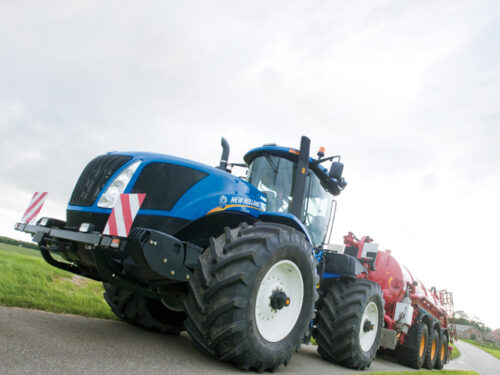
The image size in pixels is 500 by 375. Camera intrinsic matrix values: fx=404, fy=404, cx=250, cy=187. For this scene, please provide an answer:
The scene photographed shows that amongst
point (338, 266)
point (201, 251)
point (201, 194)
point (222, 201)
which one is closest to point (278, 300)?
point (201, 251)

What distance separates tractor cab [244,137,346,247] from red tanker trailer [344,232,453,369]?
261 cm

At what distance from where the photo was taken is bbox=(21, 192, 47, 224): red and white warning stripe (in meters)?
4.51

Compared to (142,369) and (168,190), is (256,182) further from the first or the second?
(142,369)

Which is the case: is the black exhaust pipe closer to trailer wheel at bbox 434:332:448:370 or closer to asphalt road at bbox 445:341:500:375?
trailer wheel at bbox 434:332:448:370

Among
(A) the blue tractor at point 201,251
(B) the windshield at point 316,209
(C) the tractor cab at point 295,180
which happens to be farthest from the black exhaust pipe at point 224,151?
(B) the windshield at point 316,209

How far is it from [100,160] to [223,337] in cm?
228

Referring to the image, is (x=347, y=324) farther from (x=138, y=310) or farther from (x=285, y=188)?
(x=138, y=310)

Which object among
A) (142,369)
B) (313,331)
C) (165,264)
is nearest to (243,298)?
(165,264)

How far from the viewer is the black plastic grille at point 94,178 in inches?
162

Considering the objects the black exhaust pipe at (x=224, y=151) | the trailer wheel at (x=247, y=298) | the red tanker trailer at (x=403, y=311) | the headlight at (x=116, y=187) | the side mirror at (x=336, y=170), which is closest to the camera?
the trailer wheel at (x=247, y=298)

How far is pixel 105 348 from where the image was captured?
12.6 feet

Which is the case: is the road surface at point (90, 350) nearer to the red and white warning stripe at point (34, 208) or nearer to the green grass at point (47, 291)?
the green grass at point (47, 291)

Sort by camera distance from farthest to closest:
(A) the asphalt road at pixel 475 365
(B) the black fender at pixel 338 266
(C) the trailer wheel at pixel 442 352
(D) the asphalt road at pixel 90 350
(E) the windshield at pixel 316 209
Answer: (A) the asphalt road at pixel 475 365, (C) the trailer wheel at pixel 442 352, (B) the black fender at pixel 338 266, (E) the windshield at pixel 316 209, (D) the asphalt road at pixel 90 350

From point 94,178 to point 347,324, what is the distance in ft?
13.3
